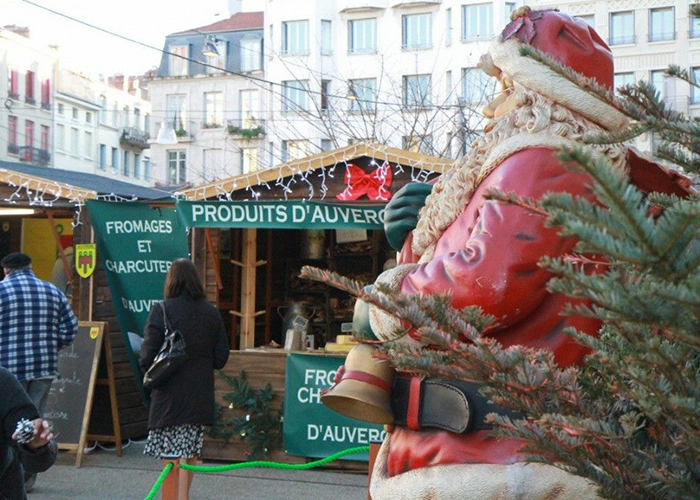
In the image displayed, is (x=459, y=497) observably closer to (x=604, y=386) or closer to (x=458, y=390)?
(x=458, y=390)

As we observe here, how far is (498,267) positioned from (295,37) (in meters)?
47.6

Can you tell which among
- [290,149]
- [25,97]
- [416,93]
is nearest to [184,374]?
[416,93]

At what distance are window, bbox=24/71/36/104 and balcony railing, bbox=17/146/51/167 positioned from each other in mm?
2780

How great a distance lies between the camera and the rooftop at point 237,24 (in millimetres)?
58219

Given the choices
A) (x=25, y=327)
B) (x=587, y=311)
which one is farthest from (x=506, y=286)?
(x=25, y=327)

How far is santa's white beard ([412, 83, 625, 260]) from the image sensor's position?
2.75 metres

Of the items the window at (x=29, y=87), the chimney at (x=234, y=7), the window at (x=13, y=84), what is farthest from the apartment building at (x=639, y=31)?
the window at (x=29, y=87)

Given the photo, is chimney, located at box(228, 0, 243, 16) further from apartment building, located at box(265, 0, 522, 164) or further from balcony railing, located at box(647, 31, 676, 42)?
balcony railing, located at box(647, 31, 676, 42)

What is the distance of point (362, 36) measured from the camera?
47469 millimetres

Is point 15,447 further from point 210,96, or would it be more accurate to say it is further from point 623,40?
point 210,96

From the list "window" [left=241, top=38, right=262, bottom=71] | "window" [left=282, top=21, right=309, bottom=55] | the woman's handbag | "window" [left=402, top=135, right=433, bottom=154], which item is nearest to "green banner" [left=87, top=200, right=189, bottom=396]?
the woman's handbag

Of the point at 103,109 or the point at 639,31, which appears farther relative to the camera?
the point at 103,109

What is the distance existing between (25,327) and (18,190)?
2.63 meters

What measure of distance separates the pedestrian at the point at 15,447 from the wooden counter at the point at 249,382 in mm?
5201
